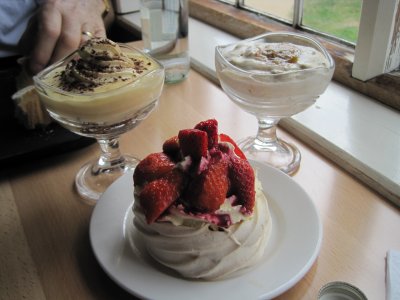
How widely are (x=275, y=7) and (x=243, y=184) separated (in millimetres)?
914

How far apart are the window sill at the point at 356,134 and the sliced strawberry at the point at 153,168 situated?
0.35 metres

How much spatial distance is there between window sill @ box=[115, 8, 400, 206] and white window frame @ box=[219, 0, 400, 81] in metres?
0.06

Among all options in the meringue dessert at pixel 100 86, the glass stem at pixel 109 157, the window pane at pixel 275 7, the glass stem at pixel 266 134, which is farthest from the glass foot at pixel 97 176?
the window pane at pixel 275 7

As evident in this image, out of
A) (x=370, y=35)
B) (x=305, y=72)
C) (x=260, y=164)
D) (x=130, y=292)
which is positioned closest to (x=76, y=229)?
(x=130, y=292)

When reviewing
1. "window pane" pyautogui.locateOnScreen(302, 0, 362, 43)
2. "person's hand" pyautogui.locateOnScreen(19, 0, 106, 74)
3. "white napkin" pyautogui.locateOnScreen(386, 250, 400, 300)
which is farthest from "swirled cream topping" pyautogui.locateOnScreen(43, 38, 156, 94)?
"window pane" pyautogui.locateOnScreen(302, 0, 362, 43)

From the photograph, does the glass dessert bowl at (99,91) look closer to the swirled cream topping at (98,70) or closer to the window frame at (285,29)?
the swirled cream topping at (98,70)

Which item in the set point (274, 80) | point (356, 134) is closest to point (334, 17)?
point (356, 134)

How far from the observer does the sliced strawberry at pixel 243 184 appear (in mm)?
502

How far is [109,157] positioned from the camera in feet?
2.51

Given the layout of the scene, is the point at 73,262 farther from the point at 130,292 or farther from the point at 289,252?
the point at 289,252

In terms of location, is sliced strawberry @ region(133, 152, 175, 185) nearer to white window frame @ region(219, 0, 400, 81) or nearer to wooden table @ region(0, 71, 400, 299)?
wooden table @ region(0, 71, 400, 299)

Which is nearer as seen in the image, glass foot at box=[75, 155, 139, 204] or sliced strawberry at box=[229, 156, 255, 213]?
sliced strawberry at box=[229, 156, 255, 213]

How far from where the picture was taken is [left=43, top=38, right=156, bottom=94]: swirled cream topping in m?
0.63

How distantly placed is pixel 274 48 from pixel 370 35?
28 cm
